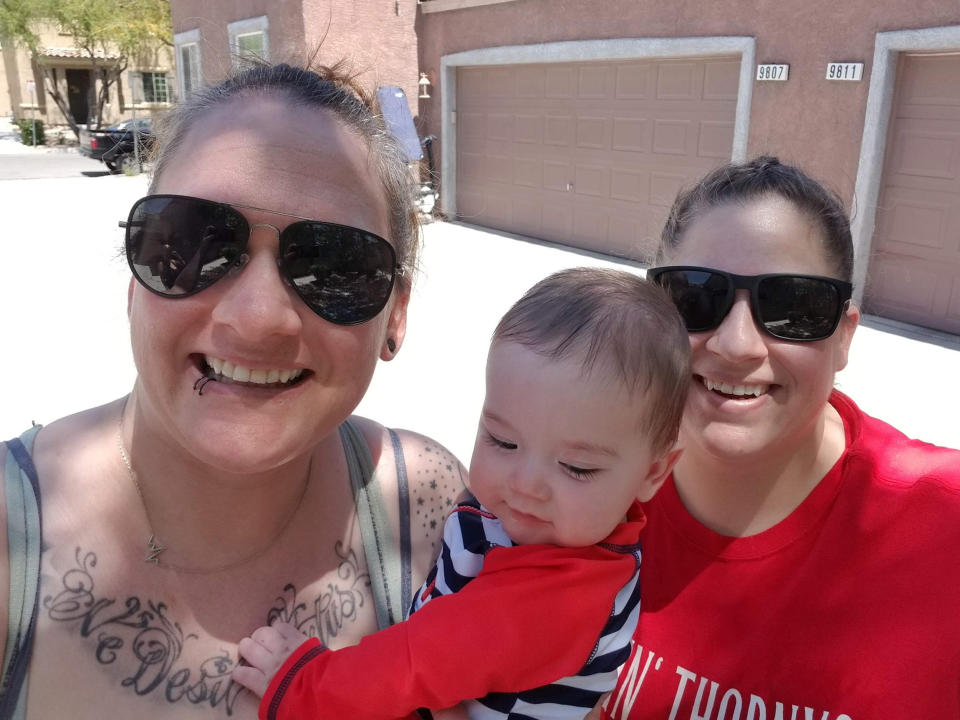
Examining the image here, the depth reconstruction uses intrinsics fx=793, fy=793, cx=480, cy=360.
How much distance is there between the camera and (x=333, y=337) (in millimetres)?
1495

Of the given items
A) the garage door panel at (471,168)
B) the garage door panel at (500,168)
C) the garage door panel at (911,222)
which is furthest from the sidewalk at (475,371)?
the garage door panel at (471,168)

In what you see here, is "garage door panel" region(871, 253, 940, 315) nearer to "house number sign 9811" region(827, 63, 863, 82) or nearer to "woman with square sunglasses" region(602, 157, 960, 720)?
"house number sign 9811" region(827, 63, 863, 82)

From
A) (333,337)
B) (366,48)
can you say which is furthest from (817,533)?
(366,48)

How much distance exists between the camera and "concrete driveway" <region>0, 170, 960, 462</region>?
552cm

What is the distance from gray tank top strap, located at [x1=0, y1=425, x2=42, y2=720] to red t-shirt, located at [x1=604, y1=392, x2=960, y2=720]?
1.24m

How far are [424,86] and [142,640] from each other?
1295 centimetres

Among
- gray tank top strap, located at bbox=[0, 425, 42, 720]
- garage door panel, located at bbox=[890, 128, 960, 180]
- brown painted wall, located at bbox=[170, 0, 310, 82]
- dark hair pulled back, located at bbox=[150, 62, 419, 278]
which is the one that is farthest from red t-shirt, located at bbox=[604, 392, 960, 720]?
brown painted wall, located at bbox=[170, 0, 310, 82]

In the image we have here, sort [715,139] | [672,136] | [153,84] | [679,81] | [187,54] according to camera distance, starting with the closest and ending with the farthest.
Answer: [715,139] → [679,81] → [672,136] → [187,54] → [153,84]

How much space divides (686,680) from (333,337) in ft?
3.53

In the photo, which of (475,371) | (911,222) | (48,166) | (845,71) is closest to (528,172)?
(845,71)

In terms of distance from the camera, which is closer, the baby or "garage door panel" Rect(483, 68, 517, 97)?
the baby

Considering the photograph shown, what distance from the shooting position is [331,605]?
5.70 ft

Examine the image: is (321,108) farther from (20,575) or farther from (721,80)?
(721,80)

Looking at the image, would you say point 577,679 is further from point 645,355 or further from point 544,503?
point 645,355
